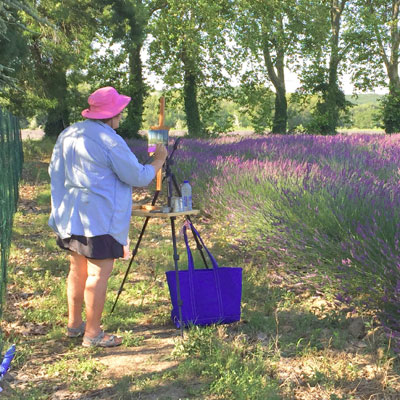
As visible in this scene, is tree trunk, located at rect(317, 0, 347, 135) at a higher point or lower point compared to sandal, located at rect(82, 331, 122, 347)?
higher

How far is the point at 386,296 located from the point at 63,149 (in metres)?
2.40

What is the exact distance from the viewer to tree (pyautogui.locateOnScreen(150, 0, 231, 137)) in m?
23.3

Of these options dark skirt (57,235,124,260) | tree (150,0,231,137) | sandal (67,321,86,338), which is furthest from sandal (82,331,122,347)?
tree (150,0,231,137)

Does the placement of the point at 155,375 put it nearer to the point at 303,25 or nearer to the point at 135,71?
the point at 135,71

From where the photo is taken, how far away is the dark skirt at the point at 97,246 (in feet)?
11.4

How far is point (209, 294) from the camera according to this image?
3986mm

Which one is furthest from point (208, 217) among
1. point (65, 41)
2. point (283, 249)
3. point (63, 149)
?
point (65, 41)

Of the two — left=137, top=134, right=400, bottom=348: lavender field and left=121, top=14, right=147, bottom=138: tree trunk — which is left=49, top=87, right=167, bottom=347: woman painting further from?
left=121, top=14, right=147, bottom=138: tree trunk

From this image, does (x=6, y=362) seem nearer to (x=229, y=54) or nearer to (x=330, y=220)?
(x=330, y=220)

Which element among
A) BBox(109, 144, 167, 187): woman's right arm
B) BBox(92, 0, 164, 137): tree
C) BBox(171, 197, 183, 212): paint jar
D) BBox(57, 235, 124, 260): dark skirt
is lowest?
BBox(57, 235, 124, 260): dark skirt

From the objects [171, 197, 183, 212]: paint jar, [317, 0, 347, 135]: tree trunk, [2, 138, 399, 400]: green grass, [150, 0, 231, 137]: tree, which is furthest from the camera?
[317, 0, 347, 135]: tree trunk

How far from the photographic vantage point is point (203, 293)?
3.98 m

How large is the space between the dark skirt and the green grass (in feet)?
2.29

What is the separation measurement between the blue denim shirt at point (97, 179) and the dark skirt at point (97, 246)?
0.04 meters
